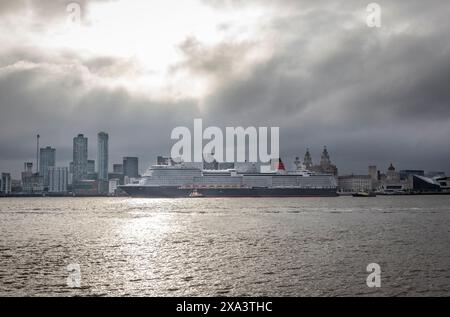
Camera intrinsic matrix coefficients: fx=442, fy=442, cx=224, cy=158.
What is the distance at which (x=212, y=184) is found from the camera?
600 feet

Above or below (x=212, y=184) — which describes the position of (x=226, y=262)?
below

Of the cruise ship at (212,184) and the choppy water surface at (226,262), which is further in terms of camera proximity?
the cruise ship at (212,184)

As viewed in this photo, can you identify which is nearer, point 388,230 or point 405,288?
point 405,288

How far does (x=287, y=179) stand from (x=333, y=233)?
140282mm

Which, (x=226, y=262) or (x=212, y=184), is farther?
(x=212, y=184)

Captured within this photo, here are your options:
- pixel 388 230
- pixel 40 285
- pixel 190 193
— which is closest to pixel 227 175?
pixel 190 193

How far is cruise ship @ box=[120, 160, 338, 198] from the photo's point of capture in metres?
181

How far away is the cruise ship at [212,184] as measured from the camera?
181 meters

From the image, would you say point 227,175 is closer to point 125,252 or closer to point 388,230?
point 388,230

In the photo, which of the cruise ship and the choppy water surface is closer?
the choppy water surface

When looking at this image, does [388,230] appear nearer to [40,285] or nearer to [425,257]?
[425,257]
